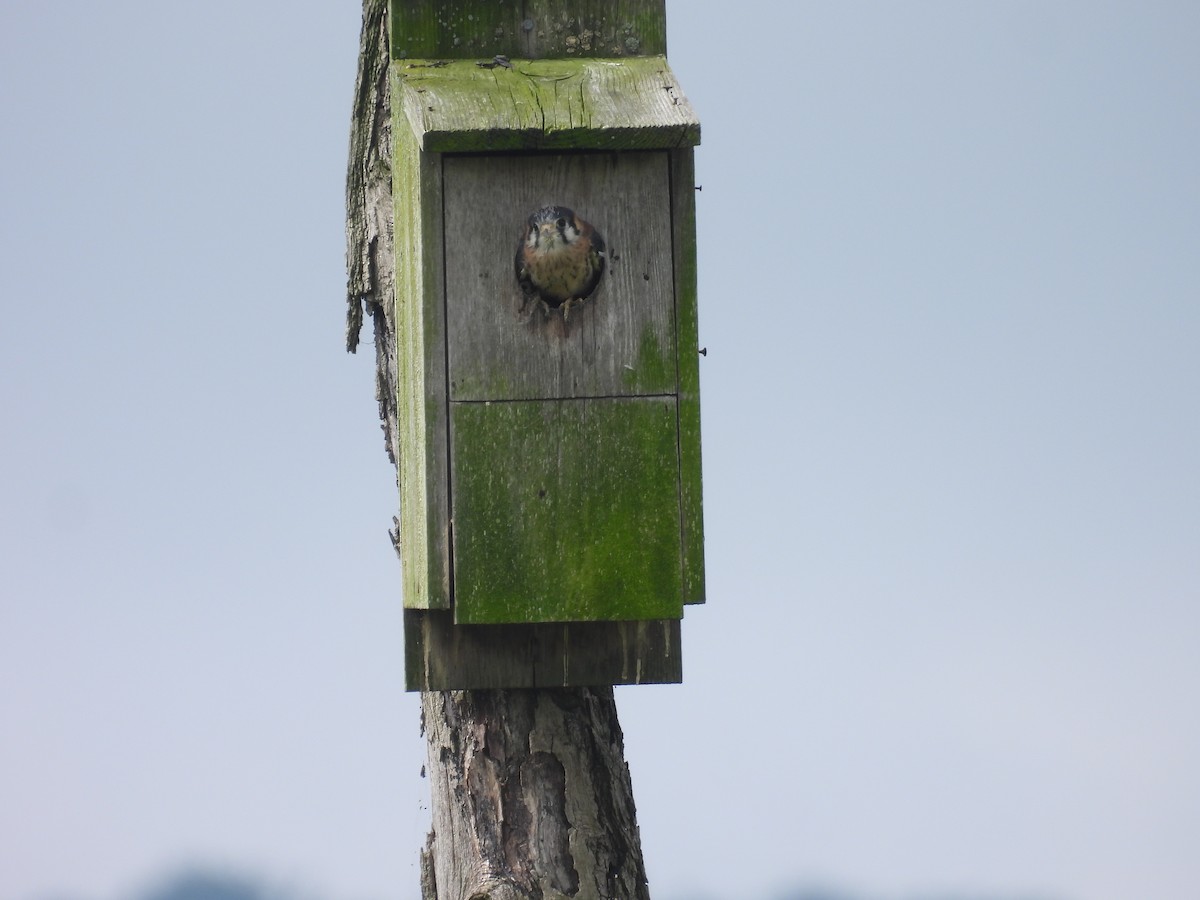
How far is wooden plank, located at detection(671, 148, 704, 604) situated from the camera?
148 inches

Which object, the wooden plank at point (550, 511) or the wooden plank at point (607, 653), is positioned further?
the wooden plank at point (607, 653)

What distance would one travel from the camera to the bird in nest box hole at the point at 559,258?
3688 millimetres

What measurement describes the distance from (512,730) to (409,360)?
0.82 metres

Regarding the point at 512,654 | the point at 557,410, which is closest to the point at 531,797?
the point at 512,654

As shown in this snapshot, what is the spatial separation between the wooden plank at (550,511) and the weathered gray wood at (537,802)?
401 millimetres

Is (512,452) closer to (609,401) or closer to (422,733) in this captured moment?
(609,401)

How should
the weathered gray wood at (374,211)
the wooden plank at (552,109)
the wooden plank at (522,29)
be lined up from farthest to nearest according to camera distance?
the weathered gray wood at (374,211)
the wooden plank at (522,29)
the wooden plank at (552,109)

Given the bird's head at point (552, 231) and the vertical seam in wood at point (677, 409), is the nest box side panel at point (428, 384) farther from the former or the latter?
the vertical seam in wood at point (677, 409)

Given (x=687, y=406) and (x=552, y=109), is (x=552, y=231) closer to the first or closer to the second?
(x=552, y=109)

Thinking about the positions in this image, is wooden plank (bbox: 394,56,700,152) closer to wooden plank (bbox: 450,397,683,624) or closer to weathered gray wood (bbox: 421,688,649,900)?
wooden plank (bbox: 450,397,683,624)

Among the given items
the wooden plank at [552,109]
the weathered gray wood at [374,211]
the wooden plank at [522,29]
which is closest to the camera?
the wooden plank at [552,109]

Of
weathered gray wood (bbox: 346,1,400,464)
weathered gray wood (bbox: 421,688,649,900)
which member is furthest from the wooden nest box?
weathered gray wood (bbox: 346,1,400,464)

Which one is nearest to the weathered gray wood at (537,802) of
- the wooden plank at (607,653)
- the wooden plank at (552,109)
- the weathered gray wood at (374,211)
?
the wooden plank at (607,653)

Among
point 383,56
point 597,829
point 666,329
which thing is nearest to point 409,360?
point 666,329
